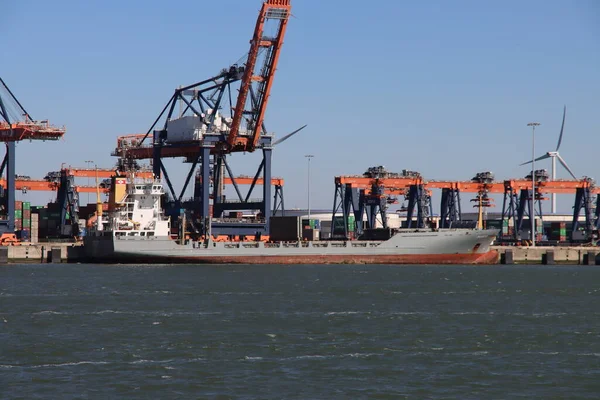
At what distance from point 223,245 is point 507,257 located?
30.0 m

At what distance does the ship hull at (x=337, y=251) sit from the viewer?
81.4m

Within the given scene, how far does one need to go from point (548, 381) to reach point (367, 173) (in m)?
75.8

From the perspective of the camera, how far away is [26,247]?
85.4 metres

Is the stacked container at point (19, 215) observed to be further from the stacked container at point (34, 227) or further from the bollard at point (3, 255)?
the bollard at point (3, 255)

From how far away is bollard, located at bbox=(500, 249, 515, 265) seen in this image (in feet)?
309

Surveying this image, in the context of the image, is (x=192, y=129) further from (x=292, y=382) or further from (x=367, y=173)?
(x=292, y=382)

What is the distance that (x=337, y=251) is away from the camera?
8688 centimetres

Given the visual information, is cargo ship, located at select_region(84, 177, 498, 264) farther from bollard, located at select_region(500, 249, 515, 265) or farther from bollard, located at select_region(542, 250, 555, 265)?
bollard, located at select_region(542, 250, 555, 265)

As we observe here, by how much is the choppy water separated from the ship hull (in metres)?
25.2

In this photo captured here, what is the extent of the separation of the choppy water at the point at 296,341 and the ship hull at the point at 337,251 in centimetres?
2517

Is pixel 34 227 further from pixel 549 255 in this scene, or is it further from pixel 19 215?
pixel 549 255

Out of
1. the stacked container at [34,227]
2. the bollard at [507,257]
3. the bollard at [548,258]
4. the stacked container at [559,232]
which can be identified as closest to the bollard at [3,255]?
the stacked container at [34,227]

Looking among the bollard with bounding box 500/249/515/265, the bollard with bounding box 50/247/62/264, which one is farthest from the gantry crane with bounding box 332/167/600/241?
the bollard with bounding box 50/247/62/264

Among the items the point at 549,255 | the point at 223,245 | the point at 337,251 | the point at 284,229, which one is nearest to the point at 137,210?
the point at 223,245
